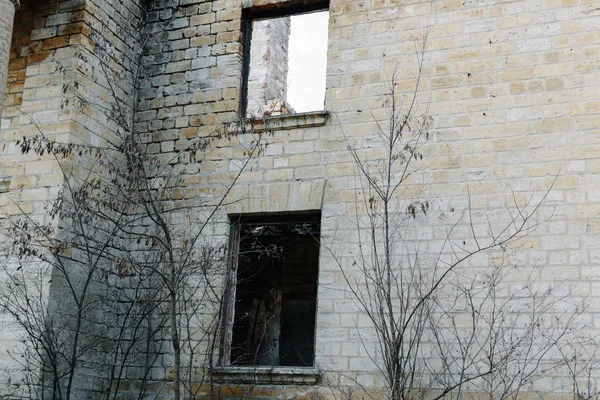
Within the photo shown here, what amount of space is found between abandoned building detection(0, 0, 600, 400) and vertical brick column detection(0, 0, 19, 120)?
24mm

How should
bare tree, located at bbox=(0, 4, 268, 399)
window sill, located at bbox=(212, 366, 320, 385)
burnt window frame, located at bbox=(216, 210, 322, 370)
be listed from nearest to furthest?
window sill, located at bbox=(212, 366, 320, 385)
bare tree, located at bbox=(0, 4, 268, 399)
burnt window frame, located at bbox=(216, 210, 322, 370)

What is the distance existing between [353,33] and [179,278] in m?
3.31

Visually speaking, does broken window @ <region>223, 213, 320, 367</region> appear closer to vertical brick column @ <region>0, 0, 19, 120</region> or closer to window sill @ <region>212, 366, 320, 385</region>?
window sill @ <region>212, 366, 320, 385</region>

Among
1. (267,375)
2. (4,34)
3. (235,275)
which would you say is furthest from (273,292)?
(4,34)

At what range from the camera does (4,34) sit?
8.83 metres

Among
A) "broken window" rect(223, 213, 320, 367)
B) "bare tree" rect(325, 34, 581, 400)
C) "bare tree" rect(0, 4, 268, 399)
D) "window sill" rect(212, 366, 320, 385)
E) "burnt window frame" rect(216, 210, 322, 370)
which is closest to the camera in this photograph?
"bare tree" rect(325, 34, 581, 400)

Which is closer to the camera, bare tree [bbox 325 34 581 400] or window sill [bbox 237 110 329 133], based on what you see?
bare tree [bbox 325 34 581 400]

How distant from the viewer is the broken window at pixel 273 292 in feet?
29.9

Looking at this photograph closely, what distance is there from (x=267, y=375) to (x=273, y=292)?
969 millimetres

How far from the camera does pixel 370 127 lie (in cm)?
919

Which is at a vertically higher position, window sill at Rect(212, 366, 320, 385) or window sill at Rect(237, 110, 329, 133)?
window sill at Rect(237, 110, 329, 133)

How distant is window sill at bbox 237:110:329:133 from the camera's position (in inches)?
369

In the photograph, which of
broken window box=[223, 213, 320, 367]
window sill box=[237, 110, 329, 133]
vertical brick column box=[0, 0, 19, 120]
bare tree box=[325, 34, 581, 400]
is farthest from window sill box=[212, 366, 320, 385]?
vertical brick column box=[0, 0, 19, 120]

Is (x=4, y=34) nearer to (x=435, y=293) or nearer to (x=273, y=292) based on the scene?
(x=273, y=292)
